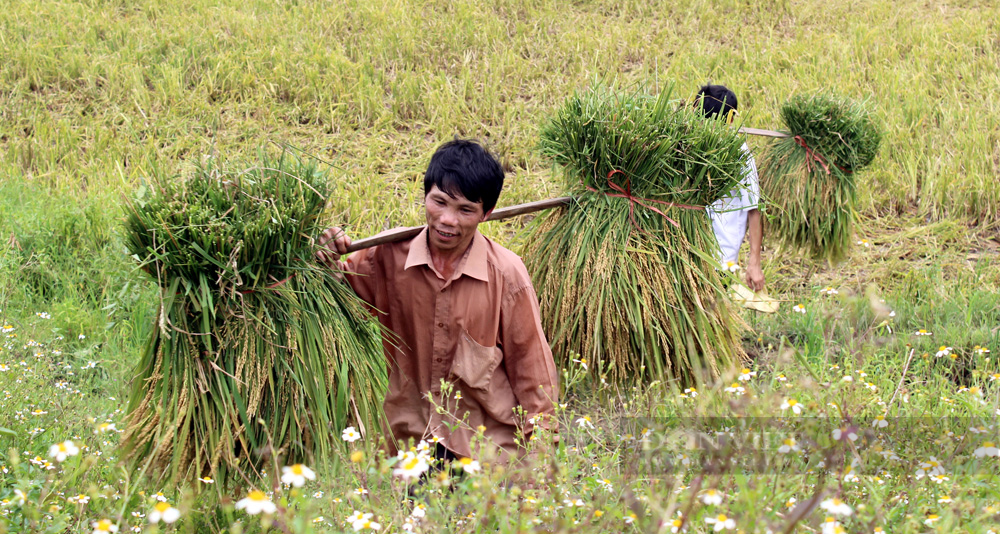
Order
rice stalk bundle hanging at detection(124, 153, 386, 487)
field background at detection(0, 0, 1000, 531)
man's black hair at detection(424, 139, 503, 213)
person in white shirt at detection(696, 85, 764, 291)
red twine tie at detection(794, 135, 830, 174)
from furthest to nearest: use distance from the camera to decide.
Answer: red twine tie at detection(794, 135, 830, 174) < field background at detection(0, 0, 1000, 531) < person in white shirt at detection(696, 85, 764, 291) < man's black hair at detection(424, 139, 503, 213) < rice stalk bundle hanging at detection(124, 153, 386, 487)

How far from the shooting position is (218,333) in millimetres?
2006

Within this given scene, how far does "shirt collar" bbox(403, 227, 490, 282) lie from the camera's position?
2283 mm

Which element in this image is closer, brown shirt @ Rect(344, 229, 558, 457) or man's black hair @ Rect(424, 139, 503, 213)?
man's black hair @ Rect(424, 139, 503, 213)

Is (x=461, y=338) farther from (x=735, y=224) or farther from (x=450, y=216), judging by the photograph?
(x=735, y=224)

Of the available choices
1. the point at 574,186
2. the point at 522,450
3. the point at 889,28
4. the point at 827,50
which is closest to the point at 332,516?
the point at 522,450

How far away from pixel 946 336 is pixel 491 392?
7.46 ft

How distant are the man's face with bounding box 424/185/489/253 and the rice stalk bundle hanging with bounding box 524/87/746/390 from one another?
66cm

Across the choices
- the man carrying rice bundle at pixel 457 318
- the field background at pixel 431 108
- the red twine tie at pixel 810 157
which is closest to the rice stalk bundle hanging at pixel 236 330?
the man carrying rice bundle at pixel 457 318

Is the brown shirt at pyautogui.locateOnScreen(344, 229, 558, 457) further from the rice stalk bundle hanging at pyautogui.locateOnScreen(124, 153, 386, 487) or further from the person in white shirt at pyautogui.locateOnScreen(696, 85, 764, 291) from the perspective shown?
the person in white shirt at pyautogui.locateOnScreen(696, 85, 764, 291)

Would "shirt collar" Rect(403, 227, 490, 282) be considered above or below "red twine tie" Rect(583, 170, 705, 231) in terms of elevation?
below

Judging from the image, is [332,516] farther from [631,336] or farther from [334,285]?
[631,336]

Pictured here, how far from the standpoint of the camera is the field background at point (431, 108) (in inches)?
152

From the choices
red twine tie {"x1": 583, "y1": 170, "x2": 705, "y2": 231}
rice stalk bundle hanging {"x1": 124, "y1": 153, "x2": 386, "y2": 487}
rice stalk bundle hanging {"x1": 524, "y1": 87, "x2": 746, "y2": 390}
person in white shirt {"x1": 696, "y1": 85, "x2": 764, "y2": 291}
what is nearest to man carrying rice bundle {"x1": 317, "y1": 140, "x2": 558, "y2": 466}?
rice stalk bundle hanging {"x1": 124, "y1": 153, "x2": 386, "y2": 487}

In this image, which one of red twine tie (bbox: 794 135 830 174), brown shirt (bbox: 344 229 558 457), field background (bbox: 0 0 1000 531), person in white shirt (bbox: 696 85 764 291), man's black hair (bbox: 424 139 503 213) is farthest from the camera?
red twine tie (bbox: 794 135 830 174)
